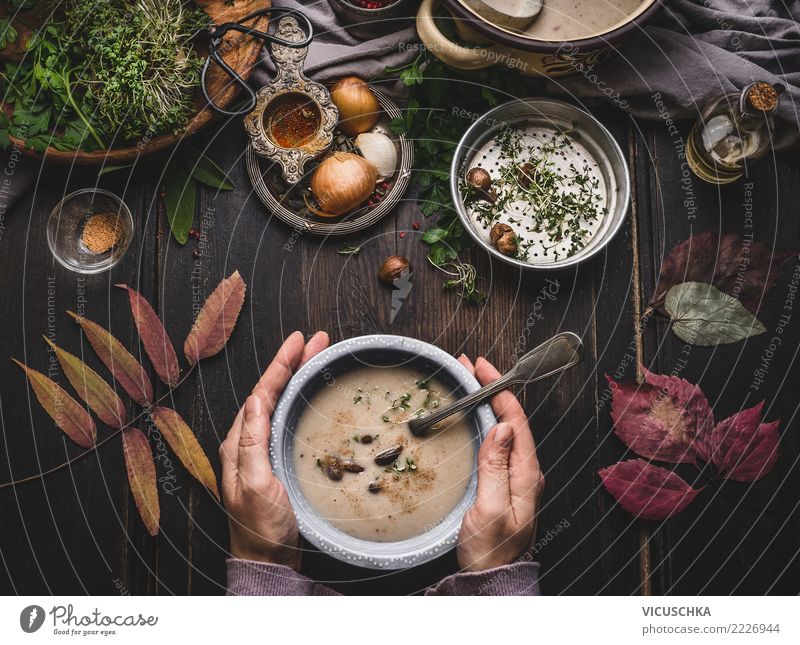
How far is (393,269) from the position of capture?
3.10 feet

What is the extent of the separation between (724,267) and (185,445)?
82 cm

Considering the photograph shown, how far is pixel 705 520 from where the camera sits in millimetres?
955

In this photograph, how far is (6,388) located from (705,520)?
104 cm

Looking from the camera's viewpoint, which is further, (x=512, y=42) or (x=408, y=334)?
(x=408, y=334)

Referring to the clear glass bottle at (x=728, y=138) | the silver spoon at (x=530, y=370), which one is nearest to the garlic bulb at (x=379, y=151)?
the silver spoon at (x=530, y=370)

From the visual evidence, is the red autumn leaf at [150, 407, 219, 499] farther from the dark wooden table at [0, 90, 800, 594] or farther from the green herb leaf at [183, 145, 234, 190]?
the green herb leaf at [183, 145, 234, 190]

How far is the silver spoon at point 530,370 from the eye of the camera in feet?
2.86

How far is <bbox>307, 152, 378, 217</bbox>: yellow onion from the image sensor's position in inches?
35.4

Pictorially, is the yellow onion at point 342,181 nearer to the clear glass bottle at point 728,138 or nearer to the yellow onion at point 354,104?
the yellow onion at point 354,104

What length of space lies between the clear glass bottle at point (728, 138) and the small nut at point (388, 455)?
1.97 ft

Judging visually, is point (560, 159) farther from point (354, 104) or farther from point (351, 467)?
point (351, 467)
